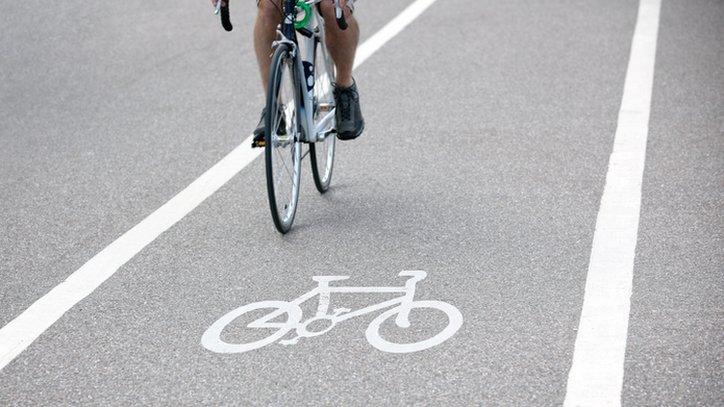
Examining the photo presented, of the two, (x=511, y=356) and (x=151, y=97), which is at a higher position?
(x=511, y=356)

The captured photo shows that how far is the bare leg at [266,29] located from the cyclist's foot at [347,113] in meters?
0.57

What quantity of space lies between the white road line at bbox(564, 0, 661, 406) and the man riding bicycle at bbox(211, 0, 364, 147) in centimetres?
151

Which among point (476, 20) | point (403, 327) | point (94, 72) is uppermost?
point (403, 327)

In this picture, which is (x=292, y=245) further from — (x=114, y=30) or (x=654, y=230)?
(x=114, y=30)

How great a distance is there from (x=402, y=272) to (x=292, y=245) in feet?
2.30

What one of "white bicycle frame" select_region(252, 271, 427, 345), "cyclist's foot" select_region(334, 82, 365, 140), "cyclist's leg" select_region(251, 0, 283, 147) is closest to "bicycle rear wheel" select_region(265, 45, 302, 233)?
"cyclist's leg" select_region(251, 0, 283, 147)

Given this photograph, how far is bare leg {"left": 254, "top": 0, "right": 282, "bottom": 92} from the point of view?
5855 millimetres

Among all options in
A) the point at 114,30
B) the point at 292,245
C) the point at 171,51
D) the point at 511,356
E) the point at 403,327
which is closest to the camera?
the point at 511,356

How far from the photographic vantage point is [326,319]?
15.7 ft

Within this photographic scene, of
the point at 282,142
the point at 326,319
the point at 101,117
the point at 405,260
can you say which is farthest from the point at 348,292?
the point at 101,117

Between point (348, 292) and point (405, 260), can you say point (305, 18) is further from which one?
point (348, 292)

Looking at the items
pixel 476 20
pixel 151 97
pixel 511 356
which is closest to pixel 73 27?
pixel 151 97

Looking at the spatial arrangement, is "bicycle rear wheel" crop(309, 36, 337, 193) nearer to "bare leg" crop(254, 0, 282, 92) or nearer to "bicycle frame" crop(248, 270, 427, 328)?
"bare leg" crop(254, 0, 282, 92)

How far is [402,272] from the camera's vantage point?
5301 millimetres
